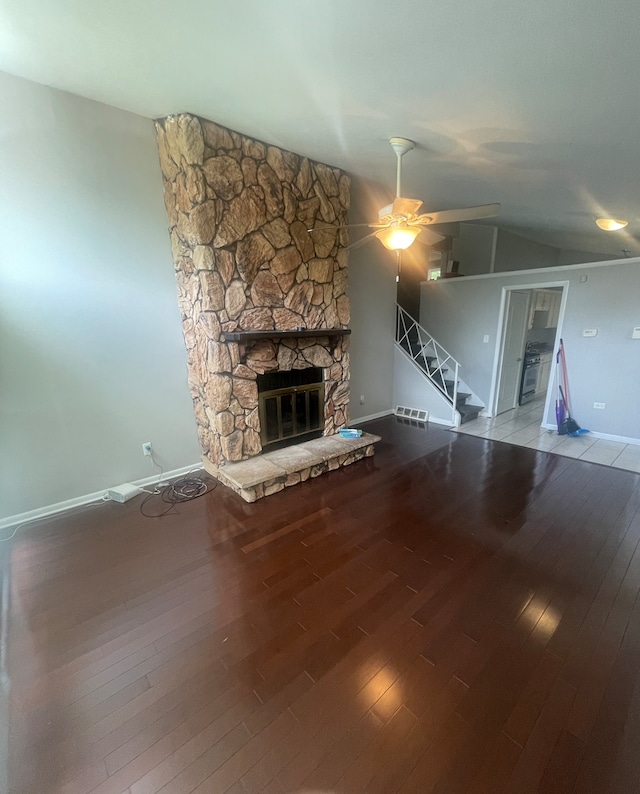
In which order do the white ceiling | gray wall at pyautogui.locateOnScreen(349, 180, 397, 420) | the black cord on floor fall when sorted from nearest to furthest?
the white ceiling
the black cord on floor
gray wall at pyautogui.locateOnScreen(349, 180, 397, 420)

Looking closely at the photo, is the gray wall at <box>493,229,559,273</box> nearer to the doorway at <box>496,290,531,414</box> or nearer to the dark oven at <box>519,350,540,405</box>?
the doorway at <box>496,290,531,414</box>

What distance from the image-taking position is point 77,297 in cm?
279

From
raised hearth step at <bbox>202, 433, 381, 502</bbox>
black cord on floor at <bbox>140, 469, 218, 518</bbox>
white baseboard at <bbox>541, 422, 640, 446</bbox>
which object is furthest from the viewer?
white baseboard at <bbox>541, 422, 640, 446</bbox>

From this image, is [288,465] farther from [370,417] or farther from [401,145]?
[401,145]

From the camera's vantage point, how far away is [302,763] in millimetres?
1289

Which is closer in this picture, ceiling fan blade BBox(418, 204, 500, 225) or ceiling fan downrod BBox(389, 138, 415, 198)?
ceiling fan blade BBox(418, 204, 500, 225)

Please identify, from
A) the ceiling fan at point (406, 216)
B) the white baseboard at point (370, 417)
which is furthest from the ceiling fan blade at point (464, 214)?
the white baseboard at point (370, 417)

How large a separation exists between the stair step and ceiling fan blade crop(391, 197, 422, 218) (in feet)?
11.8

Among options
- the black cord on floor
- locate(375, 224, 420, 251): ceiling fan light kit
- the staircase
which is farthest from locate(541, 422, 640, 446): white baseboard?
the black cord on floor

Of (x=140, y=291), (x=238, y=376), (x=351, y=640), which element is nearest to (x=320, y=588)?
(x=351, y=640)

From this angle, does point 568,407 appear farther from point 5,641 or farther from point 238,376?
point 5,641

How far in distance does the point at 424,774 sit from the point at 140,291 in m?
3.62

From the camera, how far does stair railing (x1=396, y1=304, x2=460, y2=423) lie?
19.4 ft

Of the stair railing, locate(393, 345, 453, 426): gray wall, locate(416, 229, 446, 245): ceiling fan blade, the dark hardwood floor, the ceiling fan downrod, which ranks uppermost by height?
locate(416, 229, 446, 245): ceiling fan blade
